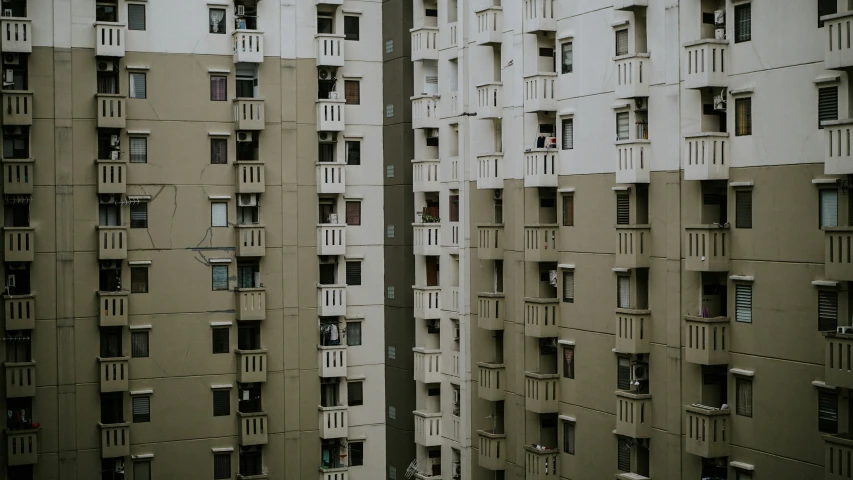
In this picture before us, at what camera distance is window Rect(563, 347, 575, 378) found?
32500mm

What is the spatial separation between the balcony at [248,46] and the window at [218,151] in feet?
9.09

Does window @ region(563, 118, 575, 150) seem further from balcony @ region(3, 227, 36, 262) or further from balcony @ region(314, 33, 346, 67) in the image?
balcony @ region(3, 227, 36, 262)

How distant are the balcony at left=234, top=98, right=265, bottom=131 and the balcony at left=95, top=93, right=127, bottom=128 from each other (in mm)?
3717

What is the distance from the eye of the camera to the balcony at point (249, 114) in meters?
37.2

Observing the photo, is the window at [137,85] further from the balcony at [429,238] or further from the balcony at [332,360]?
the balcony at [332,360]

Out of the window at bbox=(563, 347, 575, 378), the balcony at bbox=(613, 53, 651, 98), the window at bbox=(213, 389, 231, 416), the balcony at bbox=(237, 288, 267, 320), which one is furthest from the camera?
the window at bbox=(213, 389, 231, 416)

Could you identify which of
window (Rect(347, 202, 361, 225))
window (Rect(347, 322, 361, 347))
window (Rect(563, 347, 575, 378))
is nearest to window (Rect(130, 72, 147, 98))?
window (Rect(347, 202, 361, 225))

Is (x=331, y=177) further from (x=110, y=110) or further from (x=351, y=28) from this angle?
(x=110, y=110)

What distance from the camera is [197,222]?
37375 millimetres

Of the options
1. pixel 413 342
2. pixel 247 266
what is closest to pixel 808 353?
pixel 413 342

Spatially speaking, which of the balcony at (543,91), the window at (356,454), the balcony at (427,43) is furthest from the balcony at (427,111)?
the window at (356,454)

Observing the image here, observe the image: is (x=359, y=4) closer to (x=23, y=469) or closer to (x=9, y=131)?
(x=9, y=131)

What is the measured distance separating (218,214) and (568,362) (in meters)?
13.1

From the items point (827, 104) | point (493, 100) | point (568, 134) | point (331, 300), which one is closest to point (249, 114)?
point (331, 300)
